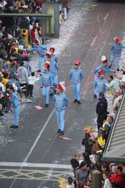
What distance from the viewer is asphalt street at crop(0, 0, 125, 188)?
18188 mm

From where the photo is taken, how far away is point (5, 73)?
22969 mm

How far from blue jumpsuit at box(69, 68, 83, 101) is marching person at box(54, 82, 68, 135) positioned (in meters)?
2.50

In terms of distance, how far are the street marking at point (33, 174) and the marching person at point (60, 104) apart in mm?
2555

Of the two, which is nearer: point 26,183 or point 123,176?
point 123,176

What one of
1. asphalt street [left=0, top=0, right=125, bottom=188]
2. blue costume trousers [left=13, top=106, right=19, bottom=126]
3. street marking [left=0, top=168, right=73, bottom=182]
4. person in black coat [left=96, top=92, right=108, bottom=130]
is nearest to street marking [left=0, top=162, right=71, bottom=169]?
asphalt street [left=0, top=0, right=125, bottom=188]

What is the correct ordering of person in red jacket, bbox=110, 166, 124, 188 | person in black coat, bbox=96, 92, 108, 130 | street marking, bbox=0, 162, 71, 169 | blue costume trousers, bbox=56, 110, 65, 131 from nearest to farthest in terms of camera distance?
1. person in red jacket, bbox=110, 166, 124, 188
2. street marking, bbox=0, 162, 71, 169
3. person in black coat, bbox=96, 92, 108, 130
4. blue costume trousers, bbox=56, 110, 65, 131

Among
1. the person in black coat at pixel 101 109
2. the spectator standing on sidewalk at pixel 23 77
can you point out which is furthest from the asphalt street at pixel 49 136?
the person in black coat at pixel 101 109

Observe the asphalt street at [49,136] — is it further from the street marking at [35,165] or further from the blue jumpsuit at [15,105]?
the blue jumpsuit at [15,105]

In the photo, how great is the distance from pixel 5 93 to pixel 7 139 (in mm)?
1818

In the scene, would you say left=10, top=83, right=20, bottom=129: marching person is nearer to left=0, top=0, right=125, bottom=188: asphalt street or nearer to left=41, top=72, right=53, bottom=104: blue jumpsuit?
left=0, top=0, right=125, bottom=188: asphalt street

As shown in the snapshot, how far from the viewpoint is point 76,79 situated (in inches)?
906

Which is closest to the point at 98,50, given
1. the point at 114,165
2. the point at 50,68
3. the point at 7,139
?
the point at 50,68

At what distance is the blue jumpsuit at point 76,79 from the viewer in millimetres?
22875

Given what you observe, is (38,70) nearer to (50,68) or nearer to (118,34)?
(50,68)
